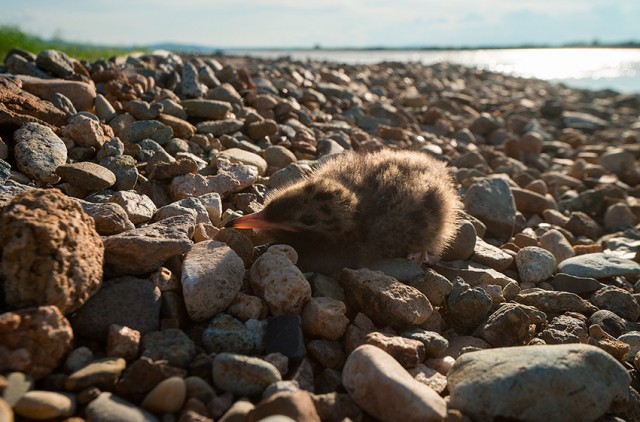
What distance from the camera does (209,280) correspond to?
106 inches

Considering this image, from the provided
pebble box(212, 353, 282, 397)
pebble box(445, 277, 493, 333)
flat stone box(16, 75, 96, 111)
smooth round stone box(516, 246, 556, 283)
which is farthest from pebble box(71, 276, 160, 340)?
smooth round stone box(516, 246, 556, 283)

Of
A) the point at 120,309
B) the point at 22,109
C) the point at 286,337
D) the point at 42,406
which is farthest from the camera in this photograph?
the point at 22,109

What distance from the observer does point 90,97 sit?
4633mm

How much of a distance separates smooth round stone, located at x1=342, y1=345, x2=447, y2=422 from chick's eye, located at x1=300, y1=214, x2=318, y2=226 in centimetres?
120

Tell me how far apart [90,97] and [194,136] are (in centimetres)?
94

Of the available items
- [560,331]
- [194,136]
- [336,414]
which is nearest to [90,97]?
[194,136]

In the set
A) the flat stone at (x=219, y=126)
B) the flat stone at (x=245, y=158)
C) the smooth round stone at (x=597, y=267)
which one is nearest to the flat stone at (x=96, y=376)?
the flat stone at (x=245, y=158)

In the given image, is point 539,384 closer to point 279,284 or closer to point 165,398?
point 279,284

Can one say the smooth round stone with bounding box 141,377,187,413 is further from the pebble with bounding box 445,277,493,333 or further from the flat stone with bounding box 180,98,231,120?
the flat stone with bounding box 180,98,231,120

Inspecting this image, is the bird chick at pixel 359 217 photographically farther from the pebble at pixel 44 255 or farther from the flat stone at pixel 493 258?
the pebble at pixel 44 255

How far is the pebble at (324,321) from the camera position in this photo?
2.71 m

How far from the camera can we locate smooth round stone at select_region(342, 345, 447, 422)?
2172 mm

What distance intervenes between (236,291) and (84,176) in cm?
142

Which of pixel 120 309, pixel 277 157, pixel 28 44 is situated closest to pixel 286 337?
pixel 120 309
